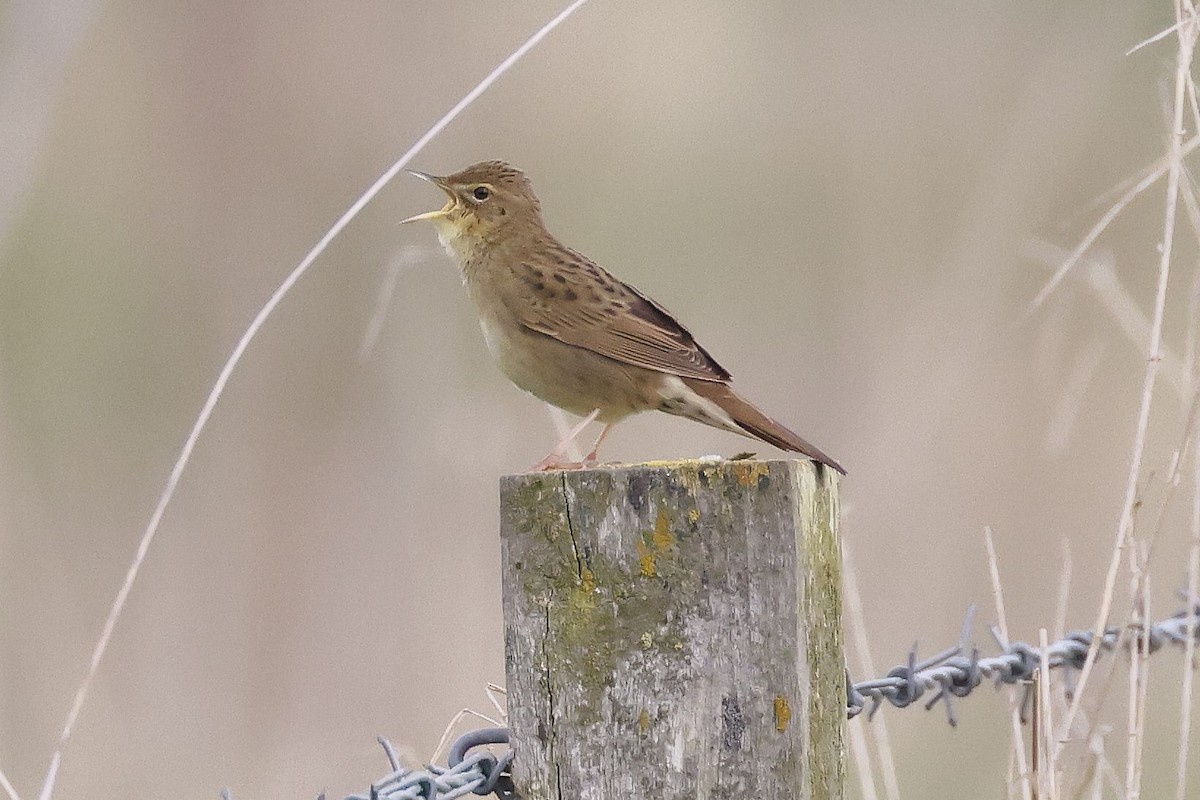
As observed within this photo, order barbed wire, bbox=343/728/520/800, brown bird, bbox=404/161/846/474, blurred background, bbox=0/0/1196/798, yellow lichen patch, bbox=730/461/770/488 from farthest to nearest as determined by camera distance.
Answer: blurred background, bbox=0/0/1196/798
brown bird, bbox=404/161/846/474
barbed wire, bbox=343/728/520/800
yellow lichen patch, bbox=730/461/770/488

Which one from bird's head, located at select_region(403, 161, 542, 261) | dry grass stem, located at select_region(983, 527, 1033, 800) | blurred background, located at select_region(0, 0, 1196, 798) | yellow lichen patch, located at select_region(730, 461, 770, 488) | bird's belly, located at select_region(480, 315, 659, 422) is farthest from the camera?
blurred background, located at select_region(0, 0, 1196, 798)

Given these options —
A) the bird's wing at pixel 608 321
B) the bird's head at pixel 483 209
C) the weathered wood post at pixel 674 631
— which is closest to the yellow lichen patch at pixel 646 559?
the weathered wood post at pixel 674 631

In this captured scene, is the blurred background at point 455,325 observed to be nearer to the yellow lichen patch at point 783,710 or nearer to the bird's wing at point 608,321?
the bird's wing at point 608,321

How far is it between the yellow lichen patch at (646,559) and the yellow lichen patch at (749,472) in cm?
15

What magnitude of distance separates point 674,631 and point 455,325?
18.9 feet

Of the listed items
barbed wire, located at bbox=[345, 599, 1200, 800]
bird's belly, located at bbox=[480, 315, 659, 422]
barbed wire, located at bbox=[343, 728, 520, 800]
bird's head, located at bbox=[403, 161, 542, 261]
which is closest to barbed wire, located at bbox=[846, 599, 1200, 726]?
barbed wire, located at bbox=[345, 599, 1200, 800]

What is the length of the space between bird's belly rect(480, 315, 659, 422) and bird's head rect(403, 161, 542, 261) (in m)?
0.33

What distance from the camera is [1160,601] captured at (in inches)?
248

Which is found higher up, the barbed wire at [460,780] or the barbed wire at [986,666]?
the barbed wire at [986,666]

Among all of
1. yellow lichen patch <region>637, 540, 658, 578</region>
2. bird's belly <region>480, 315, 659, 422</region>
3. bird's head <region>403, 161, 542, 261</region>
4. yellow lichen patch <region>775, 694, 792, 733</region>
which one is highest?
bird's head <region>403, 161, 542, 261</region>

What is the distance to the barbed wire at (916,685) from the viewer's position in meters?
2.33

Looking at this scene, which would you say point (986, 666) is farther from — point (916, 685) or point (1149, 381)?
point (1149, 381)

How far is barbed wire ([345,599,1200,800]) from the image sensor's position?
2.33m

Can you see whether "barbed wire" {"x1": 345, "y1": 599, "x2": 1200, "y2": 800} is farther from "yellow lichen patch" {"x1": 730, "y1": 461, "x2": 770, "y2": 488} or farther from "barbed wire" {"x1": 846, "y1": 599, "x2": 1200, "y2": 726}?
"yellow lichen patch" {"x1": 730, "y1": 461, "x2": 770, "y2": 488}
